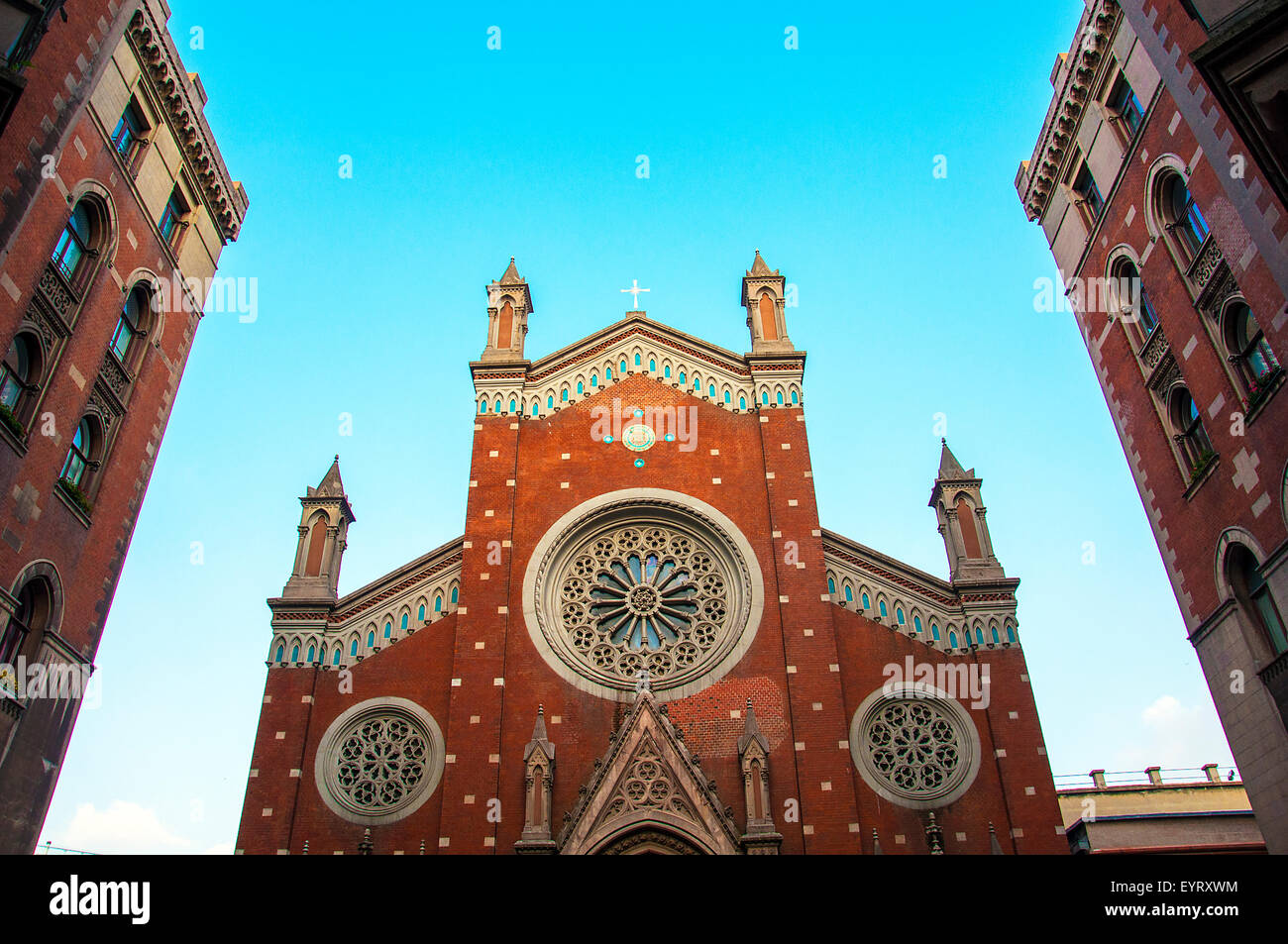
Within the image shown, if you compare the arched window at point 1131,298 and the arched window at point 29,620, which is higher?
the arched window at point 1131,298

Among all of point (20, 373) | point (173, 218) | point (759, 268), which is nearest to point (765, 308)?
point (759, 268)

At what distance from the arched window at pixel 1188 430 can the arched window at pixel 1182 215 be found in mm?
2848

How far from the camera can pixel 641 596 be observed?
87.1 feet

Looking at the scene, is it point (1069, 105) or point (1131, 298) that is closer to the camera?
point (1131, 298)

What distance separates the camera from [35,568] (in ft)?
53.6

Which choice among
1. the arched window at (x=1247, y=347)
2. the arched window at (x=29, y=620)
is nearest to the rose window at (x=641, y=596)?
the arched window at (x=29, y=620)

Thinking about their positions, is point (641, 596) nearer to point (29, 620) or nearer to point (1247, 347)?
point (29, 620)

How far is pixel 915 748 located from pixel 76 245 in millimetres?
22546

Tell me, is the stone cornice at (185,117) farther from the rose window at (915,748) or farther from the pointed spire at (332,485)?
the rose window at (915,748)

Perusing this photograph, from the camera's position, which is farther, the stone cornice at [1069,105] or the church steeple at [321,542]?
the church steeple at [321,542]

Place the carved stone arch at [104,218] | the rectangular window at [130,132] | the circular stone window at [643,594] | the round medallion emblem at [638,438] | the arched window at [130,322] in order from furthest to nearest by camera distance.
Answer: the round medallion emblem at [638,438], the circular stone window at [643,594], the arched window at [130,322], the rectangular window at [130,132], the carved stone arch at [104,218]

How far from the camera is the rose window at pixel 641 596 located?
25.4 meters
